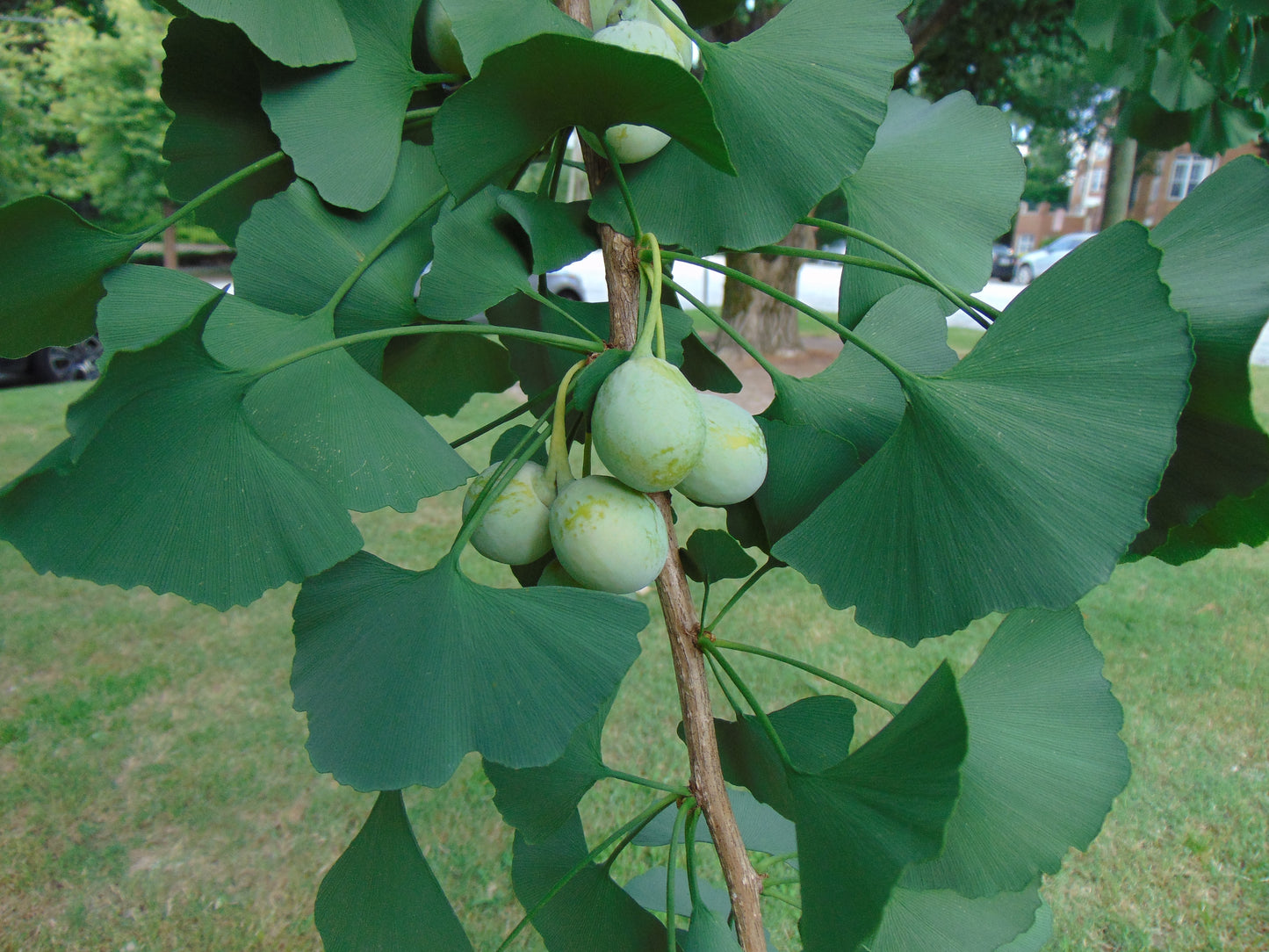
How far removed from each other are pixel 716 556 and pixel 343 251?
0.38 metres

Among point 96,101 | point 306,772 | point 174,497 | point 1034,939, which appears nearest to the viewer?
point 174,497

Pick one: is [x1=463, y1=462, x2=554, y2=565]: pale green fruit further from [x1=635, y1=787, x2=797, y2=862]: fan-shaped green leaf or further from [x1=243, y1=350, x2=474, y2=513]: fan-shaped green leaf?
[x1=635, y1=787, x2=797, y2=862]: fan-shaped green leaf

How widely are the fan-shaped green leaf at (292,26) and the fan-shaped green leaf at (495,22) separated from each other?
0.40 ft

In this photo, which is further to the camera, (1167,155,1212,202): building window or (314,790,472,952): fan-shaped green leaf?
(1167,155,1212,202): building window

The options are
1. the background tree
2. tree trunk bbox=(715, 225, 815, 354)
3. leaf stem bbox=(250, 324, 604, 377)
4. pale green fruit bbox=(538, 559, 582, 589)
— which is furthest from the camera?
the background tree

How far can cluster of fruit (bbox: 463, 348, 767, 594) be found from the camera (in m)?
0.54

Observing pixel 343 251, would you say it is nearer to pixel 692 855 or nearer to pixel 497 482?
pixel 497 482

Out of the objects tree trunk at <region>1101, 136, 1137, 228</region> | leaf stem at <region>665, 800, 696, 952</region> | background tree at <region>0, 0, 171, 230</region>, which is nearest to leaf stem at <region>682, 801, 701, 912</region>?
leaf stem at <region>665, 800, 696, 952</region>

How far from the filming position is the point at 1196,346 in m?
0.51

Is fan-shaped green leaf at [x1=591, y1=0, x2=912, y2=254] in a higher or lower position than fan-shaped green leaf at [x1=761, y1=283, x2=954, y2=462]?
higher

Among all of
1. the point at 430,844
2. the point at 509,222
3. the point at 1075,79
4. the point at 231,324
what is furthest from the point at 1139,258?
Result: the point at 1075,79

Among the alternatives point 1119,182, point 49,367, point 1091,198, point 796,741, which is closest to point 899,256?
point 796,741

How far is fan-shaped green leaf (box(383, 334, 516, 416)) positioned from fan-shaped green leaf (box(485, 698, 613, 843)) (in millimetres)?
361

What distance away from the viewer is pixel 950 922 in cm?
72
